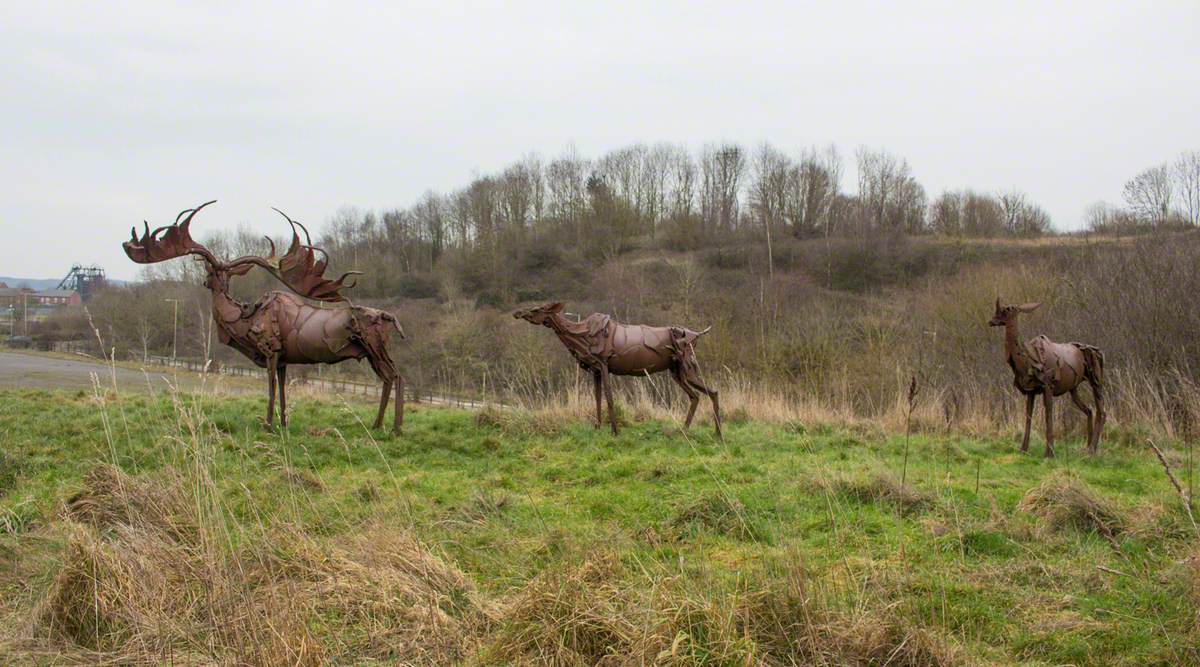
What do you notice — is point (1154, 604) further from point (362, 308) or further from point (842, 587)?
point (362, 308)

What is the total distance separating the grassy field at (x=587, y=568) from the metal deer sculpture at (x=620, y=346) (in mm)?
2170

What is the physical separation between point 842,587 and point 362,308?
6894 mm

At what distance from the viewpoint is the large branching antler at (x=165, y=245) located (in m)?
8.71

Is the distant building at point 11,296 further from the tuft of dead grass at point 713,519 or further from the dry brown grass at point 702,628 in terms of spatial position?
the dry brown grass at point 702,628

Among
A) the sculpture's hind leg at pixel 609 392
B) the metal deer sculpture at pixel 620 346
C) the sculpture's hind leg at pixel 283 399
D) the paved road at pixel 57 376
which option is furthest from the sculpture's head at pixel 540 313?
the paved road at pixel 57 376

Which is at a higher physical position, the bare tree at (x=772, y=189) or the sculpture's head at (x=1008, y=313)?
the bare tree at (x=772, y=189)

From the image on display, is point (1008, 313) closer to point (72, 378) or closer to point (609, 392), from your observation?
point (609, 392)

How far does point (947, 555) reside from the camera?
16.3 feet

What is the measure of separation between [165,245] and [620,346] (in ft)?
17.4

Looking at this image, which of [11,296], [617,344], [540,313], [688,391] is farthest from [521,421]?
[11,296]

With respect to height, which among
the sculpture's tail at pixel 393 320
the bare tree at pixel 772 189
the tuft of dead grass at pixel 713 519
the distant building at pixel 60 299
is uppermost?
the bare tree at pixel 772 189

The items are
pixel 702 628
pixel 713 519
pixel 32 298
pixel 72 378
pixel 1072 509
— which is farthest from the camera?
pixel 32 298

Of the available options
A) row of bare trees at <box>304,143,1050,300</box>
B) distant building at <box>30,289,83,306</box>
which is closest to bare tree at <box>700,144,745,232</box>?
row of bare trees at <box>304,143,1050,300</box>

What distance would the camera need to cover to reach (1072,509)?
5578 millimetres
